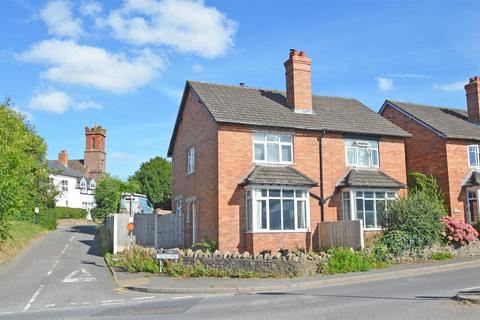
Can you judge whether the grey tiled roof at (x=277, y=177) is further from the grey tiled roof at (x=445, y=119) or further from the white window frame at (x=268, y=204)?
the grey tiled roof at (x=445, y=119)

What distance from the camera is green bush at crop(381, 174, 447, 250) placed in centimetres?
2109

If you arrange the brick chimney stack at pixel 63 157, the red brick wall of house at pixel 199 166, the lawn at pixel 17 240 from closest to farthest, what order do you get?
the red brick wall of house at pixel 199 166, the lawn at pixel 17 240, the brick chimney stack at pixel 63 157

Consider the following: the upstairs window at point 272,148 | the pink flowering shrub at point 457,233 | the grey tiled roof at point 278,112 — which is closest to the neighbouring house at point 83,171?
the grey tiled roof at point 278,112

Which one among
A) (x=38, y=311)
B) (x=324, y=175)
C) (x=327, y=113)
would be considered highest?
(x=327, y=113)

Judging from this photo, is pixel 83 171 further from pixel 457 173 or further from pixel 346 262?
pixel 346 262

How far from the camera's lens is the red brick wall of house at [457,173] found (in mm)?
28188

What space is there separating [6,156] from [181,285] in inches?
540

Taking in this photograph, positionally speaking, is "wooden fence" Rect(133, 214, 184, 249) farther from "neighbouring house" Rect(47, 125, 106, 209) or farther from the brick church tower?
the brick church tower

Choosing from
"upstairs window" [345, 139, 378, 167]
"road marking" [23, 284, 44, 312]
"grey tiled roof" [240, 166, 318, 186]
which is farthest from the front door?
"road marking" [23, 284, 44, 312]

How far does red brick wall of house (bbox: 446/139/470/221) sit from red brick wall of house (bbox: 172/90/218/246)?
1422 centimetres

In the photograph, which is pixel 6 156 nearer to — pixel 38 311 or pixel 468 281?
pixel 38 311

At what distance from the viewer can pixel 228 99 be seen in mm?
24875

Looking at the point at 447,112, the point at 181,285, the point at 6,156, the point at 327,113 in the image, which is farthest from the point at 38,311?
the point at 447,112

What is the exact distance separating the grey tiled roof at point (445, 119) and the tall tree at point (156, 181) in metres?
40.1
